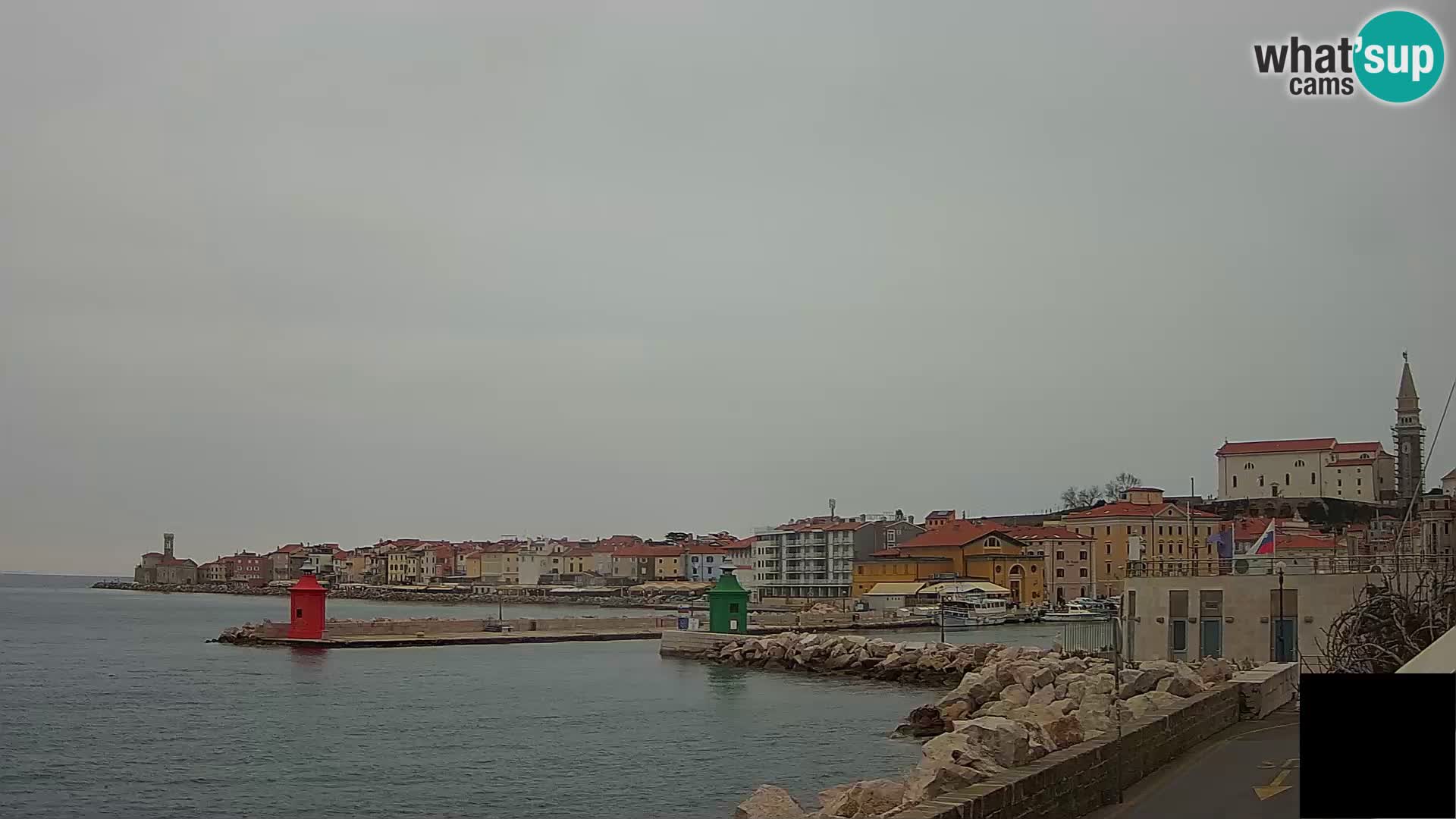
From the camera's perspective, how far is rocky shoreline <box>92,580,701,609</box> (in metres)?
113

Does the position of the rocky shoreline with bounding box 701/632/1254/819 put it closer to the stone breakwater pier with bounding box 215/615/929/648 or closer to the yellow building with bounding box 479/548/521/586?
A: the stone breakwater pier with bounding box 215/615/929/648

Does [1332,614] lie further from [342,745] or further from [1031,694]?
[342,745]

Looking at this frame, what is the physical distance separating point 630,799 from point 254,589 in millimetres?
164459

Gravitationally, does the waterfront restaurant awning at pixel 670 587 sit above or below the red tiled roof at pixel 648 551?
below

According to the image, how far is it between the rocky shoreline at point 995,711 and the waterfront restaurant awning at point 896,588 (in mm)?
43263

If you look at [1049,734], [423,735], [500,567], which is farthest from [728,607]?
[500,567]

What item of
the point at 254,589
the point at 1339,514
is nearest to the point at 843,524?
the point at 1339,514

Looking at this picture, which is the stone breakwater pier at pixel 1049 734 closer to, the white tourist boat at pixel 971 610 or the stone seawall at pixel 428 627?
the stone seawall at pixel 428 627

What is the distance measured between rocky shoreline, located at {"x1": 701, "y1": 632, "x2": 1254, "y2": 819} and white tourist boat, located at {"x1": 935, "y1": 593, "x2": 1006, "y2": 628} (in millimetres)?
28375

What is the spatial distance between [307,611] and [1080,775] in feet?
163

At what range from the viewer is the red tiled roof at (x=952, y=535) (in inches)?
3511

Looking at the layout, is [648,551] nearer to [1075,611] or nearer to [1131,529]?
[1075,611]

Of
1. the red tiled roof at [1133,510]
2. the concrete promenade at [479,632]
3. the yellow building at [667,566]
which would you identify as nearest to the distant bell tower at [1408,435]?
the concrete promenade at [479,632]

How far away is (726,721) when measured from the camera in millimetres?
29609
